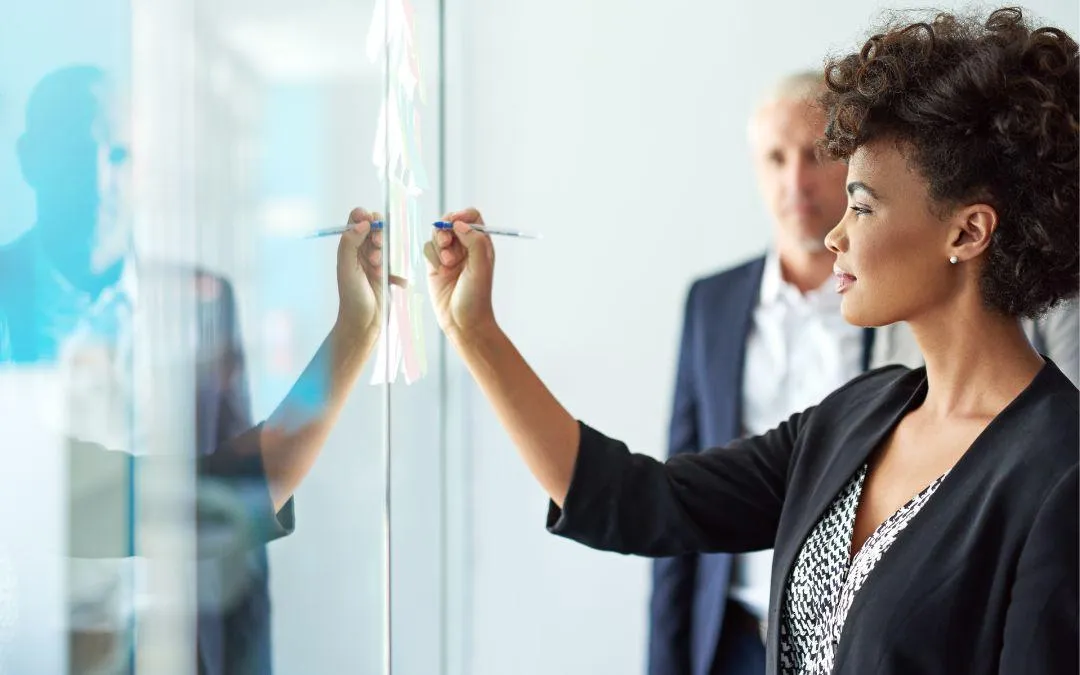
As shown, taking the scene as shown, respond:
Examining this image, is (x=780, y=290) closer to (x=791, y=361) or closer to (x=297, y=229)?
(x=791, y=361)

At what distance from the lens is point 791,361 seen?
171 centimetres

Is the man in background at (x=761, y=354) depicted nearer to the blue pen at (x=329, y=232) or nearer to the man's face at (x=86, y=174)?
the blue pen at (x=329, y=232)

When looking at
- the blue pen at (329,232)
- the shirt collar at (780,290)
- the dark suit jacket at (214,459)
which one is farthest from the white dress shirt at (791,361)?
the dark suit jacket at (214,459)

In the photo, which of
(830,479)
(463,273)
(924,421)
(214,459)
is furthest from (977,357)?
(214,459)

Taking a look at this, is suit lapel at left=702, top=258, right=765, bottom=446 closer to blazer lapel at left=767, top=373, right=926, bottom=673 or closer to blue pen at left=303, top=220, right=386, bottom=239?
blazer lapel at left=767, top=373, right=926, bottom=673

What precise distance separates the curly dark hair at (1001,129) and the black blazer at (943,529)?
4.0 inches

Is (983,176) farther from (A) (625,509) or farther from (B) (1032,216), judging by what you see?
(A) (625,509)

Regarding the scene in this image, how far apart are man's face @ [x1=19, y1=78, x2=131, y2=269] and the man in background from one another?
1298mm

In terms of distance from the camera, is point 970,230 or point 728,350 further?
point 728,350

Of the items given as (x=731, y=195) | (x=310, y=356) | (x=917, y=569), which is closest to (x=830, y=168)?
(x=731, y=195)

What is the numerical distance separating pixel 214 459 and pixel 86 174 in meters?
0.20

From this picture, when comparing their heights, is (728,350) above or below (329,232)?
below

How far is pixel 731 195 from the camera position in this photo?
2211mm

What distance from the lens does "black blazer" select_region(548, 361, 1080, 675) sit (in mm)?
798
